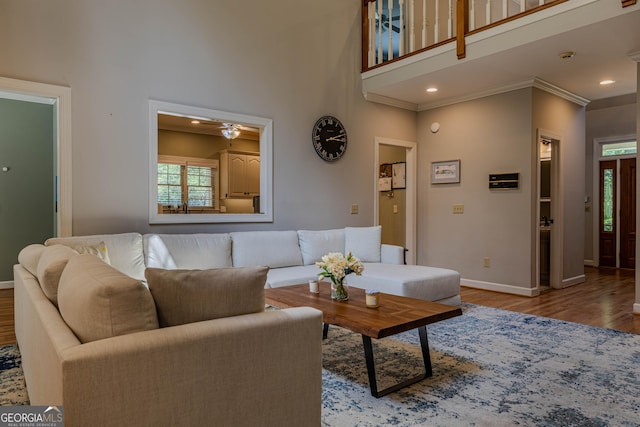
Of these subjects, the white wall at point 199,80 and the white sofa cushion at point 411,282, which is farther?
the white sofa cushion at point 411,282

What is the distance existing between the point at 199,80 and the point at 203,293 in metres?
3.39

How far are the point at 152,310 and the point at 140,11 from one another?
3.65 meters

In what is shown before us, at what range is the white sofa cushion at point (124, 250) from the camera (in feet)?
11.0

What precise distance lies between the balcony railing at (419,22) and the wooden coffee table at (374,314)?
118 inches

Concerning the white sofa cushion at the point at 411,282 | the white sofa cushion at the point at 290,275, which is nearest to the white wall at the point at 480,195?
the white sofa cushion at the point at 411,282

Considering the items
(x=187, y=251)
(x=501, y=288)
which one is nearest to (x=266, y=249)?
(x=187, y=251)

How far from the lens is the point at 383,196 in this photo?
22.5 feet

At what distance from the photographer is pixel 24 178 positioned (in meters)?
5.50

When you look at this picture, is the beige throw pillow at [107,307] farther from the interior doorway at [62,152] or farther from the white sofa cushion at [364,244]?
the white sofa cushion at [364,244]

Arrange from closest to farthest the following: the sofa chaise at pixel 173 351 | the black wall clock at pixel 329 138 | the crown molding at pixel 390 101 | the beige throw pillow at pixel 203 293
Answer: the sofa chaise at pixel 173 351 → the beige throw pillow at pixel 203 293 → the black wall clock at pixel 329 138 → the crown molding at pixel 390 101

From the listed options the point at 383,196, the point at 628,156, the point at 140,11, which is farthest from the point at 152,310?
the point at 628,156

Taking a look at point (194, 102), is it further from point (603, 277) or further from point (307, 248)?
point (603, 277)

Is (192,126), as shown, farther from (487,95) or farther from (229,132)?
(487,95)

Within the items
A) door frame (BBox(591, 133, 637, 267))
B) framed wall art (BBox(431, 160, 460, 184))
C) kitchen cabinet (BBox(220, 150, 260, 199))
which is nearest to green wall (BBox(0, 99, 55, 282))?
kitchen cabinet (BBox(220, 150, 260, 199))
